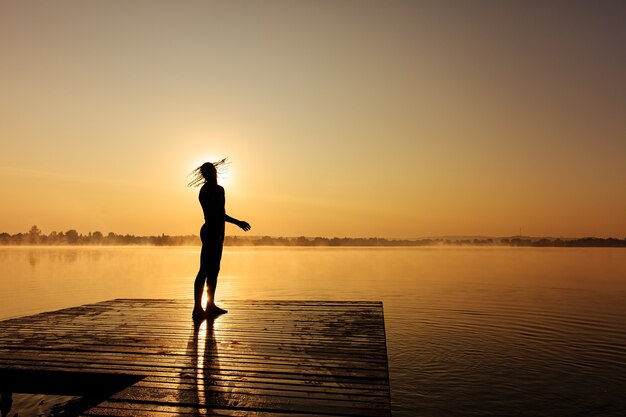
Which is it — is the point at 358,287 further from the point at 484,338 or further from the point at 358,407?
the point at 358,407

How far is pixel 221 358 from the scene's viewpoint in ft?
21.6

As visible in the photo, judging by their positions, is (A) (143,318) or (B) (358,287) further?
(B) (358,287)

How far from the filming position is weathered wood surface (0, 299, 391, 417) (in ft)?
15.8

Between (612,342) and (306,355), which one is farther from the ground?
(306,355)

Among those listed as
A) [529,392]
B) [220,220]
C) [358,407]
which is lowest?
[529,392]

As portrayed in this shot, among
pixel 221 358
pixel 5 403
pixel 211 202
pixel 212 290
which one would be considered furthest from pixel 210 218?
pixel 5 403

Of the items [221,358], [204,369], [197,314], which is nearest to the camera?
[204,369]

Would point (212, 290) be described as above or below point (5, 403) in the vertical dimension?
above

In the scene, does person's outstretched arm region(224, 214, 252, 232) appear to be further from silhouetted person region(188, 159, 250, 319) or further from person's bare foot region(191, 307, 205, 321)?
person's bare foot region(191, 307, 205, 321)

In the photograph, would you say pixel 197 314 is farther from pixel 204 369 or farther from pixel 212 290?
pixel 204 369

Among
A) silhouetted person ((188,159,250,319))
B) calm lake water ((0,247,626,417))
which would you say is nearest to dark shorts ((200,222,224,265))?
silhouetted person ((188,159,250,319))

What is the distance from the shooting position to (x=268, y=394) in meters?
5.10

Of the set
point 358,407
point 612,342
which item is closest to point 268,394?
point 358,407

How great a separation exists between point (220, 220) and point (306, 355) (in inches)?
144
